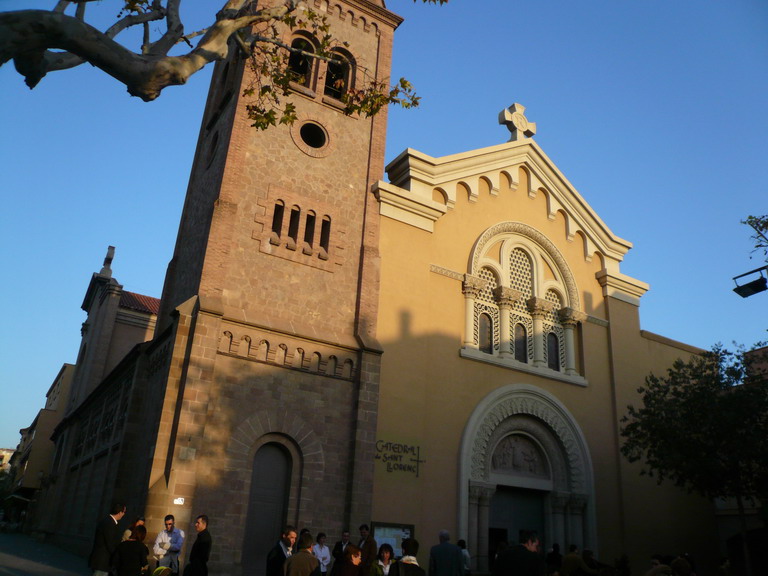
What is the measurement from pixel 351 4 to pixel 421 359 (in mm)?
11462

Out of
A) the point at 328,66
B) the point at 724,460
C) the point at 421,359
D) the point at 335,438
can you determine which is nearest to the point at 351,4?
the point at 328,66

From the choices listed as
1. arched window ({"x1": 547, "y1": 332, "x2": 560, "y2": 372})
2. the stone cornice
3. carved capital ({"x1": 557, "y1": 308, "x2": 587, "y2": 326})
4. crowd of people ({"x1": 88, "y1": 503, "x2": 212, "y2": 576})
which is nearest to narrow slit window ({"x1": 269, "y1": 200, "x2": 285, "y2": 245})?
crowd of people ({"x1": 88, "y1": 503, "x2": 212, "y2": 576})

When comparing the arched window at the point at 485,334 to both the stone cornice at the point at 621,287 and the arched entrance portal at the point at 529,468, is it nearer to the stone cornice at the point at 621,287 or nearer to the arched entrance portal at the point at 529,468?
the arched entrance portal at the point at 529,468

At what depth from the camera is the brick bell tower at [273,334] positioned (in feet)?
44.1

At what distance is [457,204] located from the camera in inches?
774

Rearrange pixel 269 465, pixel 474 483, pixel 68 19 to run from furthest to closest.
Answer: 1. pixel 474 483
2. pixel 269 465
3. pixel 68 19

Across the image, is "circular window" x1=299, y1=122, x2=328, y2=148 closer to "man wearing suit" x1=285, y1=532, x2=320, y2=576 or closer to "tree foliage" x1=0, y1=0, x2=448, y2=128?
"tree foliage" x1=0, y1=0, x2=448, y2=128

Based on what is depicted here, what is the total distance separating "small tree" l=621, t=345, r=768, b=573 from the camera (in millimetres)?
17250

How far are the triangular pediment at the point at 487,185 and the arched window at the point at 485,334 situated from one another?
332cm

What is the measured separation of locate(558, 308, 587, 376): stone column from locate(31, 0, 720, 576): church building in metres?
0.07

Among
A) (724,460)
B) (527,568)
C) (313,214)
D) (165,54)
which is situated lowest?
(527,568)

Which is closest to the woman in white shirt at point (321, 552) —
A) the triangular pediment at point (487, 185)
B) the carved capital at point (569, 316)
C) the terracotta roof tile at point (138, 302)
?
the triangular pediment at point (487, 185)

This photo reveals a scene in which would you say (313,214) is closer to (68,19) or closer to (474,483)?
(474,483)

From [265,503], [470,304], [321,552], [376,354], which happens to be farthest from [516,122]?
[321,552]
